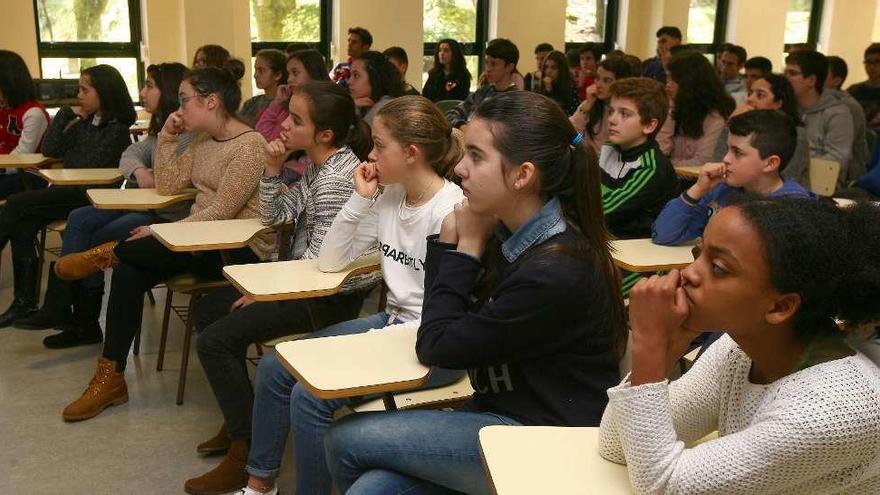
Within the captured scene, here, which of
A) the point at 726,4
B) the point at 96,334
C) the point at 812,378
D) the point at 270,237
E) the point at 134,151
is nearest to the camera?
the point at 812,378

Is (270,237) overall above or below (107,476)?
above

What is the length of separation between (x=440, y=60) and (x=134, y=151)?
398 cm

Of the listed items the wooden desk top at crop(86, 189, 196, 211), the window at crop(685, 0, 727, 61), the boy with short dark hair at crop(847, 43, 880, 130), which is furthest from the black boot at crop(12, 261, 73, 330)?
the window at crop(685, 0, 727, 61)

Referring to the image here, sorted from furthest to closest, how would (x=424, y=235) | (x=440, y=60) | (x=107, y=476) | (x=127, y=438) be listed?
(x=440, y=60) → (x=127, y=438) → (x=107, y=476) → (x=424, y=235)

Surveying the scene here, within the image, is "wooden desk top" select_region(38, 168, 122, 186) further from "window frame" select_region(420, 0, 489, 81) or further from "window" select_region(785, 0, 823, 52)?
"window" select_region(785, 0, 823, 52)

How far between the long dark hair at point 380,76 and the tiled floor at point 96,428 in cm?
186

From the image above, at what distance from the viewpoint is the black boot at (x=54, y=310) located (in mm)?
3801

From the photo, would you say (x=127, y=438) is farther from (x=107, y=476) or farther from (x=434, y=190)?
(x=434, y=190)

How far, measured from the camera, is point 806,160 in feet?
13.8

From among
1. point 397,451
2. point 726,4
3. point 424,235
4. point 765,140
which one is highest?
point 726,4

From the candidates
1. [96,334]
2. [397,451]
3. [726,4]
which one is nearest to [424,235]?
[397,451]

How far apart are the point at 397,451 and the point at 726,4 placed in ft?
33.2

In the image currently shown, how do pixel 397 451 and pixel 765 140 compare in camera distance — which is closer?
pixel 397 451

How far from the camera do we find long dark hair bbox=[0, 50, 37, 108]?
15.3 ft
